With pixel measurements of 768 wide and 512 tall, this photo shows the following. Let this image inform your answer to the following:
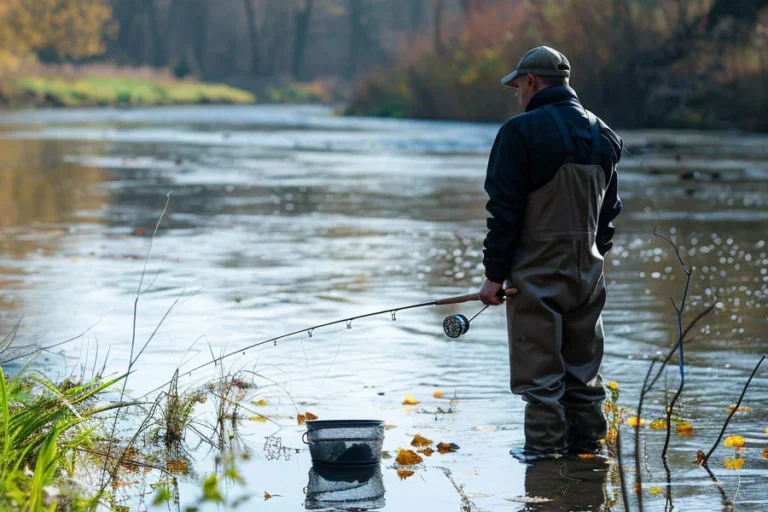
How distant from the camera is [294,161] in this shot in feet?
94.3

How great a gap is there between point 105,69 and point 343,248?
74844 mm

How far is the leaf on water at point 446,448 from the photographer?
20.4 ft

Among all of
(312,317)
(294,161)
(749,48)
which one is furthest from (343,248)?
(749,48)

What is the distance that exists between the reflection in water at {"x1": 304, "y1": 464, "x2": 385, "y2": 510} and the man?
74 centimetres

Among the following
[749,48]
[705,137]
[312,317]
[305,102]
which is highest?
[305,102]

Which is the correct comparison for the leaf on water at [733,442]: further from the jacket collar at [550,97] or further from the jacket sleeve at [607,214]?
the jacket collar at [550,97]

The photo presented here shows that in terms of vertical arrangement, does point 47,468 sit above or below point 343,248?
below

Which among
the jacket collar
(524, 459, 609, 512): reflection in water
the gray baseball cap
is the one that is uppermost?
the gray baseball cap

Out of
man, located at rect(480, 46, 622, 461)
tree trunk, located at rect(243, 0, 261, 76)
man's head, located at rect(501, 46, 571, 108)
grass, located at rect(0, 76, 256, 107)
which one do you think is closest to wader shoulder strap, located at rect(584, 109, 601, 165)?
man, located at rect(480, 46, 622, 461)

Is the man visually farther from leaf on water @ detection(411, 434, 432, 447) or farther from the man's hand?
leaf on water @ detection(411, 434, 432, 447)

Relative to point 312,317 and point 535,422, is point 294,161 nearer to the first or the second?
point 312,317

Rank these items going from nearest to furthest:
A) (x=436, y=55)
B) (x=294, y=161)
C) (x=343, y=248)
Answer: (x=343, y=248)
(x=294, y=161)
(x=436, y=55)

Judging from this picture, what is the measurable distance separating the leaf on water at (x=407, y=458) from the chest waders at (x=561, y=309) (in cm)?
49

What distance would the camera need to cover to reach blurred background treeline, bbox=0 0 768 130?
39781mm
